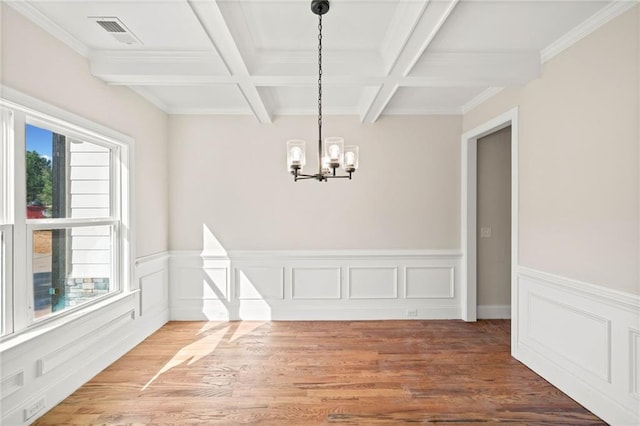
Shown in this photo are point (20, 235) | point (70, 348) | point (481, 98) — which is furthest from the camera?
point (481, 98)

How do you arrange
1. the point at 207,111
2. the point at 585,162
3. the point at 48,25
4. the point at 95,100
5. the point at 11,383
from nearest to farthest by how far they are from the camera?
the point at 11,383 < the point at 48,25 < the point at 585,162 < the point at 95,100 < the point at 207,111

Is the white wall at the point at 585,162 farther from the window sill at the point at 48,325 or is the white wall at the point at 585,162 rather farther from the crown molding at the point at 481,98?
the window sill at the point at 48,325

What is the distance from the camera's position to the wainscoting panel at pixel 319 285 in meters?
4.30

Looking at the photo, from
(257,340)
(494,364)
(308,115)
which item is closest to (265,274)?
(257,340)

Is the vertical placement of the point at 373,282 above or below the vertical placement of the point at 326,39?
below

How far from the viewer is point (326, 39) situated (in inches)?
104

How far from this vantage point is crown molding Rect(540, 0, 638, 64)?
2131mm

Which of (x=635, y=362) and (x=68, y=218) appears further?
(x=68, y=218)

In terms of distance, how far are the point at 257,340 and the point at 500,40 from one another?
3.70 m

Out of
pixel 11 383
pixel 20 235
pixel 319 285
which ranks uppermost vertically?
A: pixel 20 235

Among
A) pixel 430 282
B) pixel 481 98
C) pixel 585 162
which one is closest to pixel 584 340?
pixel 585 162

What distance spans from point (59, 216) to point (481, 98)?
14.5ft

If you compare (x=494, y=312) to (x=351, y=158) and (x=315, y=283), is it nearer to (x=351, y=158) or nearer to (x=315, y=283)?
(x=315, y=283)

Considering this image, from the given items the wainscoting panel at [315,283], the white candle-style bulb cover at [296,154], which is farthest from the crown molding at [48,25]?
the wainscoting panel at [315,283]
